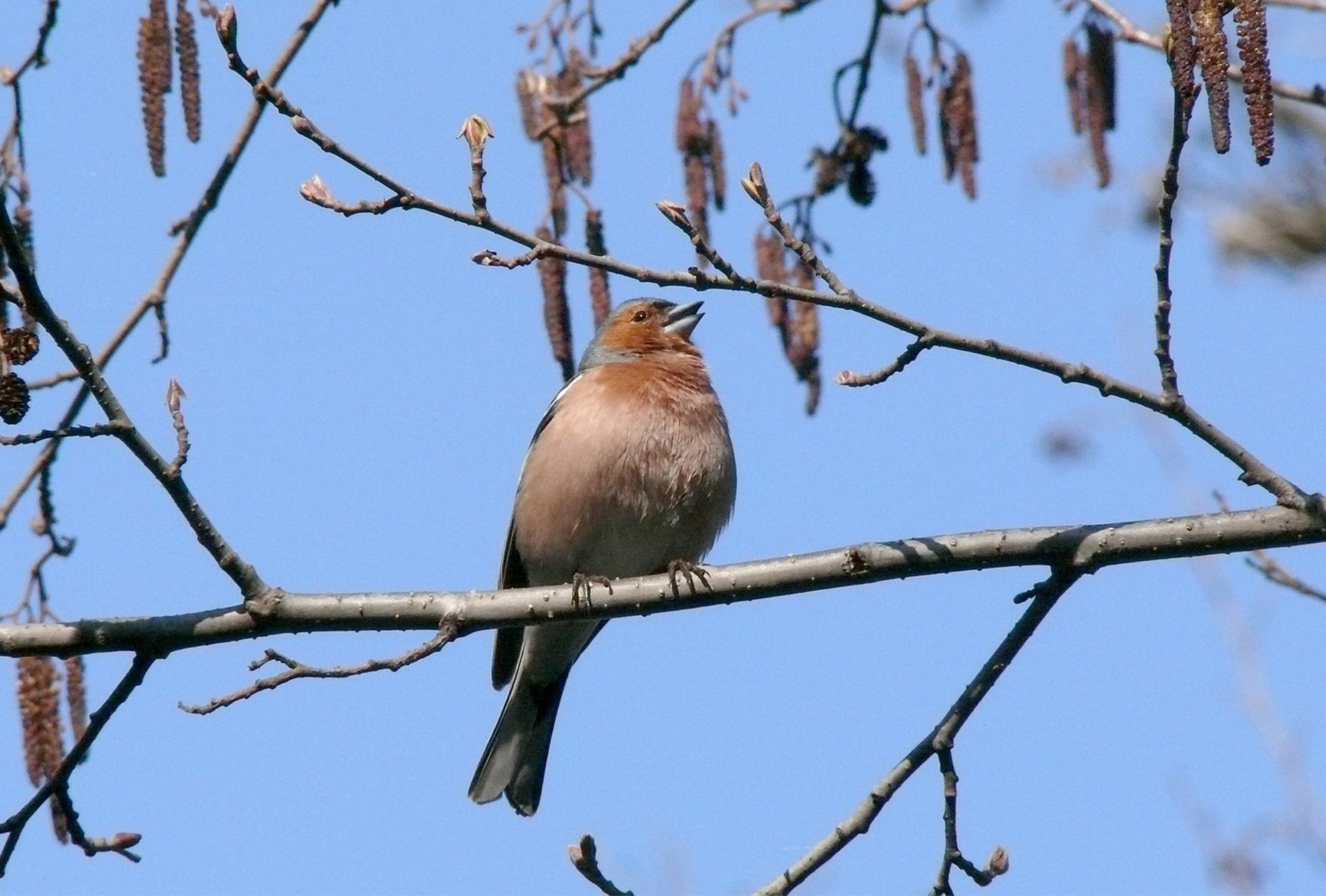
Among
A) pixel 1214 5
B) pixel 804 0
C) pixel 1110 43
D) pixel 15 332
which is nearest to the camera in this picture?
pixel 1214 5

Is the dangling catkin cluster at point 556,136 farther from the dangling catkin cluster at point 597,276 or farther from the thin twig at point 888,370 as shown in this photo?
the thin twig at point 888,370

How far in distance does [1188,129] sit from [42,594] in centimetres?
320

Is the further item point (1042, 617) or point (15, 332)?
point (1042, 617)

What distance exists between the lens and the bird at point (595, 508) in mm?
6141

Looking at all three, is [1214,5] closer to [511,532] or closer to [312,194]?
[312,194]

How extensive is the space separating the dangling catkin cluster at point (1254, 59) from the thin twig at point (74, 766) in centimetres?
278

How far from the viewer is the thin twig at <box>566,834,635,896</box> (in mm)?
3924

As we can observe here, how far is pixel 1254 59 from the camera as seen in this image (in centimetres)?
322

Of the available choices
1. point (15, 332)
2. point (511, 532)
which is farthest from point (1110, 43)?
point (15, 332)

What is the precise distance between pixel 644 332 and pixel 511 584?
1274 mm

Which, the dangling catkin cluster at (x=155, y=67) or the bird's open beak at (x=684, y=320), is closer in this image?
the dangling catkin cluster at (x=155, y=67)

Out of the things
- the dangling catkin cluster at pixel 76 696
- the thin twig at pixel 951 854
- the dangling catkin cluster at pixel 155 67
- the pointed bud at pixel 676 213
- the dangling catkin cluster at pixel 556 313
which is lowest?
the thin twig at pixel 951 854

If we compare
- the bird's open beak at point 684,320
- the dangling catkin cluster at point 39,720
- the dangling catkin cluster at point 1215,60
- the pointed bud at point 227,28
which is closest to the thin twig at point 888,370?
the dangling catkin cluster at point 1215,60

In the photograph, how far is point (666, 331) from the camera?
24.2ft
